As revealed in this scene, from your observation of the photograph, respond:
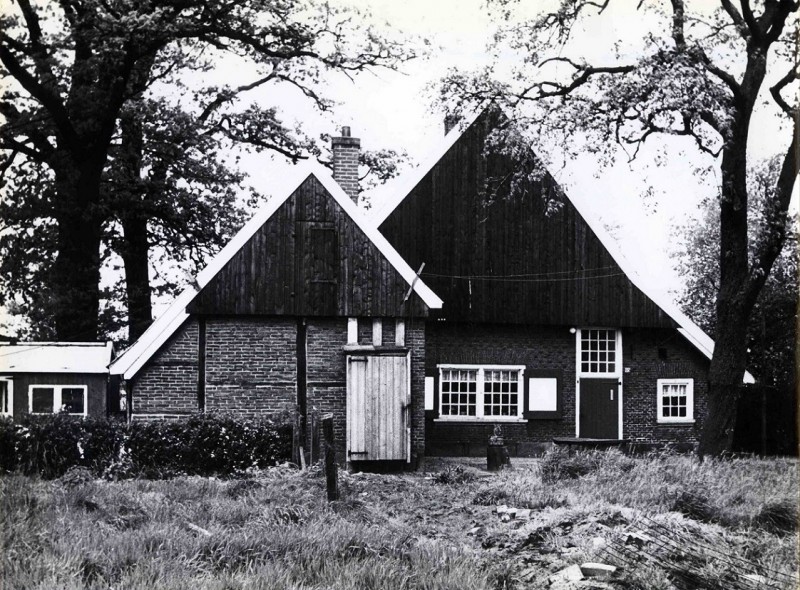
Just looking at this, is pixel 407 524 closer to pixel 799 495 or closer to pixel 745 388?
pixel 799 495

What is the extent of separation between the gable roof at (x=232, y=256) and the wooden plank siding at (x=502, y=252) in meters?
3.69

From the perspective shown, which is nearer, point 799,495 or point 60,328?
point 799,495

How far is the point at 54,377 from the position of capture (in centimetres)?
2725

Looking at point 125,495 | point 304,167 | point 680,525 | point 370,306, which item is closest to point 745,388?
point 370,306

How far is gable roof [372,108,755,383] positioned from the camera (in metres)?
24.5

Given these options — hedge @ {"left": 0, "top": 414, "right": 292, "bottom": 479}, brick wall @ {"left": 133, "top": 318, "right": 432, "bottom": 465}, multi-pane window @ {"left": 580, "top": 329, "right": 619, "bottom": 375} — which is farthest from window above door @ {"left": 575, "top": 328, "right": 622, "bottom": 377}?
hedge @ {"left": 0, "top": 414, "right": 292, "bottom": 479}

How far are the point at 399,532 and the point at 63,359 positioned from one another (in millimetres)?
18517

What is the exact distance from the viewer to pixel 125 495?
12562 mm

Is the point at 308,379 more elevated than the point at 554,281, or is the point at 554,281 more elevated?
the point at 554,281

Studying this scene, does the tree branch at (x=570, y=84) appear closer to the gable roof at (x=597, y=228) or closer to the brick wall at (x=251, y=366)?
the gable roof at (x=597, y=228)

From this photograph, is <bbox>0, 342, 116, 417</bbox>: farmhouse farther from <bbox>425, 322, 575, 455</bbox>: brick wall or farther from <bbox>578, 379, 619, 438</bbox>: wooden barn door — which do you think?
<bbox>578, 379, 619, 438</bbox>: wooden barn door

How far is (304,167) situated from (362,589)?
44.0ft

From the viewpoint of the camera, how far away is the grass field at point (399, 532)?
880 cm

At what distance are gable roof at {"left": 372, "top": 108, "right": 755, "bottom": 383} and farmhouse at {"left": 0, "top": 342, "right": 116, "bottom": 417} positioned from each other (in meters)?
9.02
